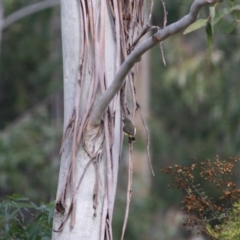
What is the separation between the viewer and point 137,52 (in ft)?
5.42

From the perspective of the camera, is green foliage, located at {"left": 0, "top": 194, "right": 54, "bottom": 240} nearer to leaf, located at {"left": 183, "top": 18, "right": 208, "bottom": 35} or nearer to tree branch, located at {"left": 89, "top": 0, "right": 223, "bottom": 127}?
tree branch, located at {"left": 89, "top": 0, "right": 223, "bottom": 127}

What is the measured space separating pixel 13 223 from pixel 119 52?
69cm

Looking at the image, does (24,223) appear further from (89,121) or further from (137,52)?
(137,52)

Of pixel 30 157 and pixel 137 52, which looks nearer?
pixel 137 52

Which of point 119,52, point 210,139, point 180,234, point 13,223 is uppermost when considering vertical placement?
point 119,52

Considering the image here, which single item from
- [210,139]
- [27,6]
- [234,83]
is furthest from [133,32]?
[210,139]

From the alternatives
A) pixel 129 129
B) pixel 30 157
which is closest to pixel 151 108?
pixel 30 157

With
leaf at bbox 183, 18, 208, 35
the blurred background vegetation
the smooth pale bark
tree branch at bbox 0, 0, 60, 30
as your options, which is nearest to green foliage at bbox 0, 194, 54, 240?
the smooth pale bark

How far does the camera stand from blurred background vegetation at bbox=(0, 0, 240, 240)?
9.89m

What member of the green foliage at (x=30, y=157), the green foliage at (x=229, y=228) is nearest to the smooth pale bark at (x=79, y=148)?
the green foliage at (x=229, y=228)

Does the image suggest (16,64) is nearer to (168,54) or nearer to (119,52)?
(168,54)

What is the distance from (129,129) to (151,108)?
39.7ft

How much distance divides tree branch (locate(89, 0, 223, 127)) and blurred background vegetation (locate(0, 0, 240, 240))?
5836 millimetres

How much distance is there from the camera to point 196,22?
1.57 m
